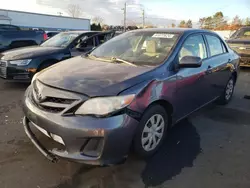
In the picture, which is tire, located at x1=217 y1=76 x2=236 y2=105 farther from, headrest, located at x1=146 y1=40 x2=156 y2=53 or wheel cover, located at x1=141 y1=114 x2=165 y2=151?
wheel cover, located at x1=141 y1=114 x2=165 y2=151

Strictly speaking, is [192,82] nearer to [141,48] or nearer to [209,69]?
[209,69]

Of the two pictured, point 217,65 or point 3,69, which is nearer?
point 217,65

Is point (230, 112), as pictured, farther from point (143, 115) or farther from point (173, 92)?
point (143, 115)

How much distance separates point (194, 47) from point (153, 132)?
62.9 inches

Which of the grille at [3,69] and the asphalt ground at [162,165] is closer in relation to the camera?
the asphalt ground at [162,165]

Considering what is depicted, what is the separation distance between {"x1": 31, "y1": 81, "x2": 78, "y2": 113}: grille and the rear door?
7.89ft

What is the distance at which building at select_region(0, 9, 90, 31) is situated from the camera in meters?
29.4

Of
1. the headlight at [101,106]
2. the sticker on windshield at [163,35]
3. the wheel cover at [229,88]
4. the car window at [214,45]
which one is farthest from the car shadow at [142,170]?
the wheel cover at [229,88]

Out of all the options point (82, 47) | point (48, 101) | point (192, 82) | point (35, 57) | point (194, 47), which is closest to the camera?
point (48, 101)

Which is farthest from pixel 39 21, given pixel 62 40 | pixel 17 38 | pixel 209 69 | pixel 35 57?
pixel 209 69

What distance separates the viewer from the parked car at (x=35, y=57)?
5.45m

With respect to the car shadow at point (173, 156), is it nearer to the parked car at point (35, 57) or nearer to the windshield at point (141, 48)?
the windshield at point (141, 48)

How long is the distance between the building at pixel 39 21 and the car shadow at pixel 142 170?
3130 cm

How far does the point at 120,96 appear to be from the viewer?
2295mm
